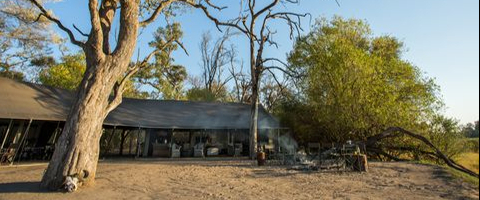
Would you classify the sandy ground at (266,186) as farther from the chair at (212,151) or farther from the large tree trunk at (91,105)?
the chair at (212,151)

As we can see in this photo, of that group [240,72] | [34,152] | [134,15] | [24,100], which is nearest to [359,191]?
[134,15]

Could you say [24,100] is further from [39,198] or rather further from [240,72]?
[240,72]

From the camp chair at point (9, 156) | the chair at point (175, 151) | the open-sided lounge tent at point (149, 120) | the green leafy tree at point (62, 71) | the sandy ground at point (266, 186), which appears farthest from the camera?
the green leafy tree at point (62, 71)

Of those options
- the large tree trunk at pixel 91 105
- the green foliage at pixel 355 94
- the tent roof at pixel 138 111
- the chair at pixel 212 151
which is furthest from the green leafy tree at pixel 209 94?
the large tree trunk at pixel 91 105

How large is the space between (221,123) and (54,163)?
10537 millimetres


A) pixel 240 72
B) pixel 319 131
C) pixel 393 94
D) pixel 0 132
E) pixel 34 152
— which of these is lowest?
pixel 34 152

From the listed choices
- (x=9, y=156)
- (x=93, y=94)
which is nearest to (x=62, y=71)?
(x=9, y=156)

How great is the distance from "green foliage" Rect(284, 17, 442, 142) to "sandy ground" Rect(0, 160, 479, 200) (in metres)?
4.63

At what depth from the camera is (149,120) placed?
598 inches

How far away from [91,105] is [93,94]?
0.91 feet

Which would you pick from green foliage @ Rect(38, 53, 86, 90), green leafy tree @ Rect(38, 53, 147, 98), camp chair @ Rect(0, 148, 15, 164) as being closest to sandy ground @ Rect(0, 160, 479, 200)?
camp chair @ Rect(0, 148, 15, 164)

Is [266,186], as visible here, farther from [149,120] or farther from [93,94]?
[149,120]

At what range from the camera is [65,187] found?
584cm

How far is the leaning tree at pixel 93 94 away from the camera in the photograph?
6082 mm
